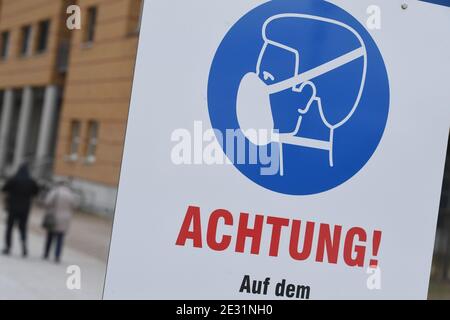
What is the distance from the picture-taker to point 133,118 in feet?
6.63

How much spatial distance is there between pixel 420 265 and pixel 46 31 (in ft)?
102

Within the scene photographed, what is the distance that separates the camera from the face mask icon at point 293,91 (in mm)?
2070

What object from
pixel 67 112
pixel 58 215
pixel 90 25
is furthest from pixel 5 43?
pixel 58 215

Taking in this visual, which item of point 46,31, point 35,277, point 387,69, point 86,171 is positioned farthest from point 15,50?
point 387,69

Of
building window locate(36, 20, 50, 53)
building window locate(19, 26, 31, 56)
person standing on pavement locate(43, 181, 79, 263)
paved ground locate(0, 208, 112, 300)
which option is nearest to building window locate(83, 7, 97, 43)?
building window locate(36, 20, 50, 53)

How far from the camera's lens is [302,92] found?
6.99ft

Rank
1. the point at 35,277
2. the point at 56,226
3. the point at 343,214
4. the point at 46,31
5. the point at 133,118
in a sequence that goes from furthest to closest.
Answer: the point at 46,31 → the point at 56,226 → the point at 35,277 → the point at 343,214 → the point at 133,118

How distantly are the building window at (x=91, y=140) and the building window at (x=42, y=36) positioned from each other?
7.67 m

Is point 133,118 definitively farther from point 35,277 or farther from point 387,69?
point 35,277

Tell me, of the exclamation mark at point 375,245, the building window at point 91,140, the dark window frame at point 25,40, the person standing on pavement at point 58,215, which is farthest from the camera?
the dark window frame at point 25,40

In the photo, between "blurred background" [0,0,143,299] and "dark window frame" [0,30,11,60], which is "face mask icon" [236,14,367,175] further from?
"dark window frame" [0,30,11,60]

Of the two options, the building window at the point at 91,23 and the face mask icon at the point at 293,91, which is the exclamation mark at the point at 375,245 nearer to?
the face mask icon at the point at 293,91

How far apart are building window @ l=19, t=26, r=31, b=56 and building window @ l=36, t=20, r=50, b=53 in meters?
1.16

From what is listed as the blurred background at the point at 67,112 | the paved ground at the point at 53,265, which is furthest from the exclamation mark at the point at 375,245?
the blurred background at the point at 67,112
